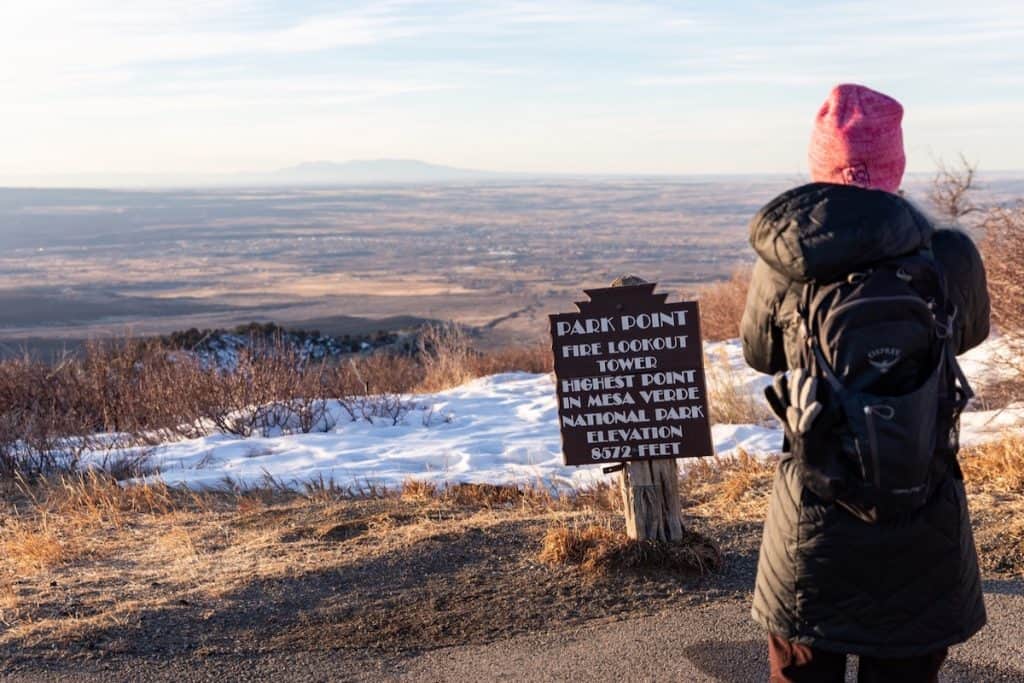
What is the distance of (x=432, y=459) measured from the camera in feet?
28.9

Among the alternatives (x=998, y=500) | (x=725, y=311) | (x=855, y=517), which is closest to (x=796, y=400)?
(x=855, y=517)

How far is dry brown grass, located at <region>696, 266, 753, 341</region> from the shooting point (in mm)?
18125

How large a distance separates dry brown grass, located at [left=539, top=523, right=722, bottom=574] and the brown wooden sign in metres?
0.42

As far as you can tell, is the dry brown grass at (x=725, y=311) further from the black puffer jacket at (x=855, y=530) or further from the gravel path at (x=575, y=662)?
the black puffer jacket at (x=855, y=530)

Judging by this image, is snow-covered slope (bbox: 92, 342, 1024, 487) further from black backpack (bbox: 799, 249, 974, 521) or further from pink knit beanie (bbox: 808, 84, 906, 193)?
black backpack (bbox: 799, 249, 974, 521)

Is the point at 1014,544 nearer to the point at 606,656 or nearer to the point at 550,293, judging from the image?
the point at 606,656

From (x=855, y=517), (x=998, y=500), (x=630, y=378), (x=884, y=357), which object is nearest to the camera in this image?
(x=884, y=357)

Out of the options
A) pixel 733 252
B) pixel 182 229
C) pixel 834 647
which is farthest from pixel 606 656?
pixel 182 229

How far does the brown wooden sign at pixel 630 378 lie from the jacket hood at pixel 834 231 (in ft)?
7.36

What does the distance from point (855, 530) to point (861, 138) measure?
890mm

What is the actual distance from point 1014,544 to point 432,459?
14.5 ft

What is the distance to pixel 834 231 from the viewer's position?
261cm

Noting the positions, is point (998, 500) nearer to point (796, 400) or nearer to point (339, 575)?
point (339, 575)

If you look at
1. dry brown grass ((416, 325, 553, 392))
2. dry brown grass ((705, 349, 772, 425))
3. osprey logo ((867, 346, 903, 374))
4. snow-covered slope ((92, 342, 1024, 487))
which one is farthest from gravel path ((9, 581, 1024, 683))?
dry brown grass ((416, 325, 553, 392))
